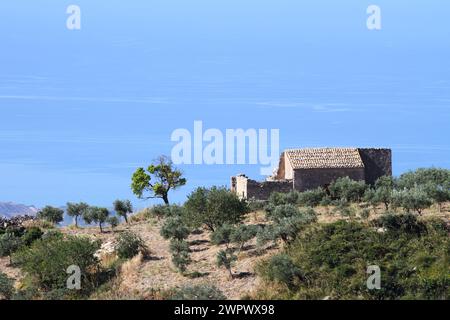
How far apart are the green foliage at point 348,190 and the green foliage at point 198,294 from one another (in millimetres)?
18396

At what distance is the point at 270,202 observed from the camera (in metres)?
64.1

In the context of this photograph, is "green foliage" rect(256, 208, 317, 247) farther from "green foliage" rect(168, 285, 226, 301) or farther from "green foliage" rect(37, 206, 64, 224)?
"green foliage" rect(37, 206, 64, 224)

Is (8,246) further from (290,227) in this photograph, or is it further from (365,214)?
(365,214)

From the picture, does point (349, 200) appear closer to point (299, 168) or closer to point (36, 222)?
point (299, 168)

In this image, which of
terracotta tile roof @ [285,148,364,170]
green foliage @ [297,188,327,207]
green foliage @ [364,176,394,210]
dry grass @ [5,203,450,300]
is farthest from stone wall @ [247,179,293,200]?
green foliage @ [364,176,394,210]

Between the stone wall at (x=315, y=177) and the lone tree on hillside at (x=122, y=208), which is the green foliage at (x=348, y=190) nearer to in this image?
the stone wall at (x=315, y=177)

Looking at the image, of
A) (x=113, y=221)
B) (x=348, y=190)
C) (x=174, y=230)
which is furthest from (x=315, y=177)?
(x=174, y=230)

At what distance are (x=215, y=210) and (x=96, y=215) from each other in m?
12.4

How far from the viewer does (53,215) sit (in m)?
71.9

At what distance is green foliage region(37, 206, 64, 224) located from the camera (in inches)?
2832

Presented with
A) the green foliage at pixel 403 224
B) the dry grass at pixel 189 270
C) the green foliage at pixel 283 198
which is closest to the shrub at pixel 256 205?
the green foliage at pixel 283 198

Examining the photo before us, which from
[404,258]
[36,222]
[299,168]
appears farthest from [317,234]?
[36,222]

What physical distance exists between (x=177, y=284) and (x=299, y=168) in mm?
22176
